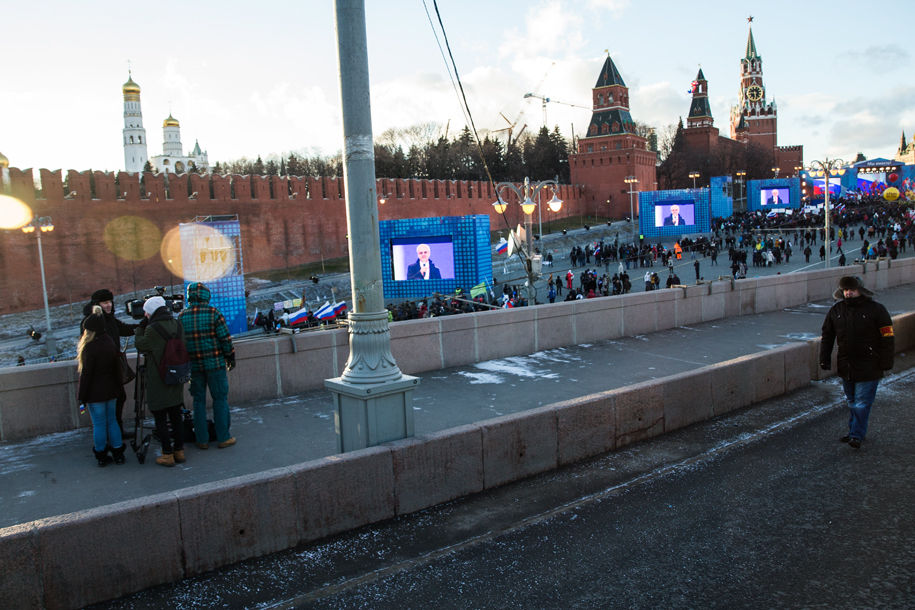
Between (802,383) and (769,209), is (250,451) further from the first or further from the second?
(769,209)

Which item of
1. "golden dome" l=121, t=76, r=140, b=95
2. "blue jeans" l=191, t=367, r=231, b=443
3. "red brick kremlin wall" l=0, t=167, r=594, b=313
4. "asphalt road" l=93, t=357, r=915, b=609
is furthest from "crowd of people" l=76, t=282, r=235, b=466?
"golden dome" l=121, t=76, r=140, b=95

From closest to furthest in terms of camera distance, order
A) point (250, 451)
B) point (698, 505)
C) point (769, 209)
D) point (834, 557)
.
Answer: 1. point (834, 557)
2. point (698, 505)
3. point (250, 451)
4. point (769, 209)

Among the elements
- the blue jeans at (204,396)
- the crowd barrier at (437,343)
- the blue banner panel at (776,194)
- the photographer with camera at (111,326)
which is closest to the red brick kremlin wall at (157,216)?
the crowd barrier at (437,343)

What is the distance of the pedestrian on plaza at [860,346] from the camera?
6.17 metres

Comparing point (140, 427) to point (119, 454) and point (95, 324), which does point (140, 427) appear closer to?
point (119, 454)

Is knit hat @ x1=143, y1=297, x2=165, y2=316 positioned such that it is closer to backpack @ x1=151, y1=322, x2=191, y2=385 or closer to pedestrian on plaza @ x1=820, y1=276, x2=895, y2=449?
backpack @ x1=151, y1=322, x2=191, y2=385

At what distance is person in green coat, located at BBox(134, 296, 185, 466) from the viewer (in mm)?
5773

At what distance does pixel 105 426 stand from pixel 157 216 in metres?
42.9

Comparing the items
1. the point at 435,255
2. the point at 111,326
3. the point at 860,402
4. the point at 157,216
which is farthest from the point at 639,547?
the point at 157,216

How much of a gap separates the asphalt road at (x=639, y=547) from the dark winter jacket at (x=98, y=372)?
7.07 ft

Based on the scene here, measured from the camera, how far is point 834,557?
168 inches

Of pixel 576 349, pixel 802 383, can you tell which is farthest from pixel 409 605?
pixel 576 349

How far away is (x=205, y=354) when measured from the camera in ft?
20.2

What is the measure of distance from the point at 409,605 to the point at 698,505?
7.87ft
